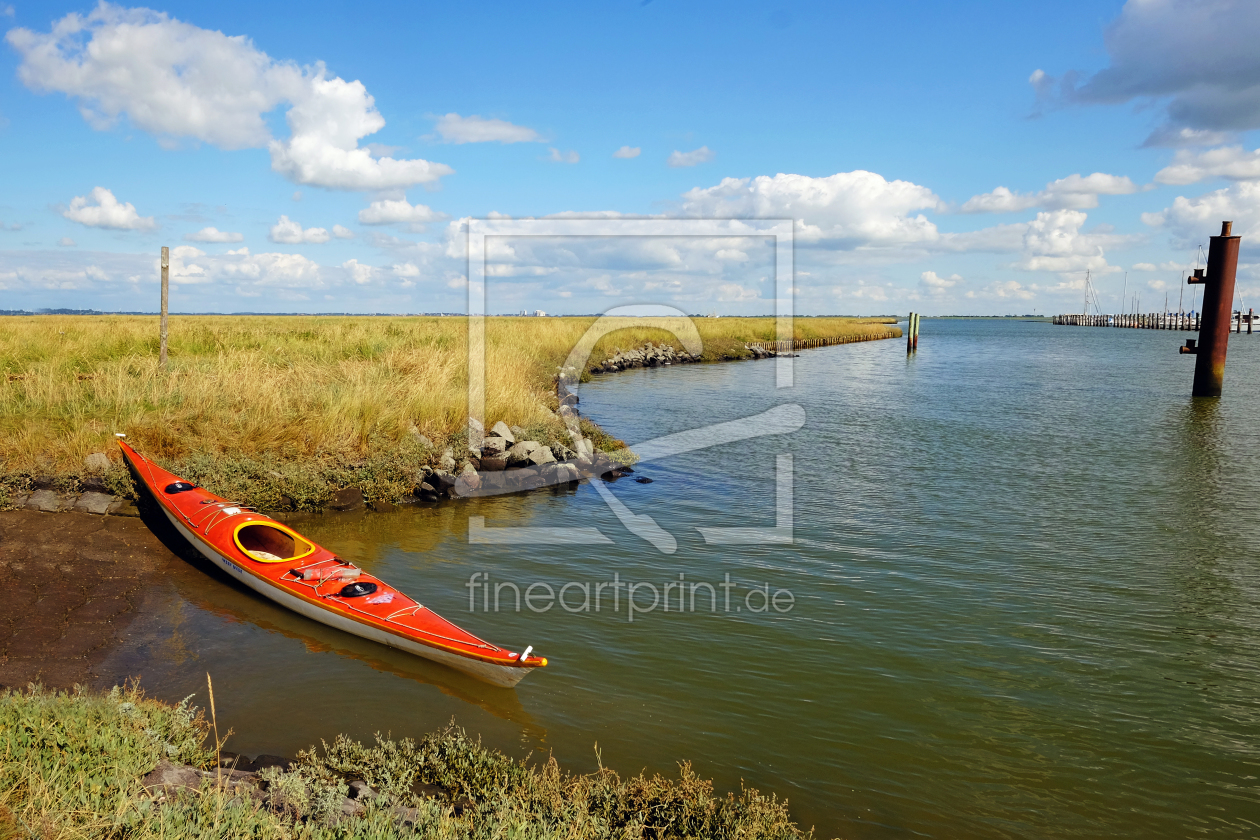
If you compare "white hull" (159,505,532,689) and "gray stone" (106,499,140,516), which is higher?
"gray stone" (106,499,140,516)

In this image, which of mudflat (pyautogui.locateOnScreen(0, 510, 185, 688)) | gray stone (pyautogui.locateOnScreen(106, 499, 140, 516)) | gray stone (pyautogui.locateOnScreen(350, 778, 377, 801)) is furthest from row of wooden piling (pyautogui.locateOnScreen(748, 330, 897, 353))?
gray stone (pyautogui.locateOnScreen(350, 778, 377, 801))

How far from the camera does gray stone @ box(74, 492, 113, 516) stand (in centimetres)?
1199

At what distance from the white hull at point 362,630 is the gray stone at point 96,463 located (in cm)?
325

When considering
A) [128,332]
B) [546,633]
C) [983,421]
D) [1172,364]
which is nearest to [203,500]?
[546,633]

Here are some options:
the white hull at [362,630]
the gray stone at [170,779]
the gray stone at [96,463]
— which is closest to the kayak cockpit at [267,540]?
the white hull at [362,630]

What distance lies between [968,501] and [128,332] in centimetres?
2822

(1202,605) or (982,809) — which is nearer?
(982,809)

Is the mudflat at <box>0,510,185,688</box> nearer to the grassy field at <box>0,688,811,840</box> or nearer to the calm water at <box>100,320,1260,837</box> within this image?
the calm water at <box>100,320,1260,837</box>

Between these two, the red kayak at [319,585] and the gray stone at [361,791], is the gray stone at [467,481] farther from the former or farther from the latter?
the gray stone at [361,791]

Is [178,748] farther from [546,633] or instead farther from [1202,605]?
[1202,605]

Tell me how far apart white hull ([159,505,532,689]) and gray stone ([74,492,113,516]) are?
2503 mm

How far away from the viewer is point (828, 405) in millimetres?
31609

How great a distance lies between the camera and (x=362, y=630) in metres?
8.44

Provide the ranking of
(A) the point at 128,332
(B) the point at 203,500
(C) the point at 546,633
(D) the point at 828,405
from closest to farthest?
(C) the point at 546,633
(B) the point at 203,500
(A) the point at 128,332
(D) the point at 828,405
